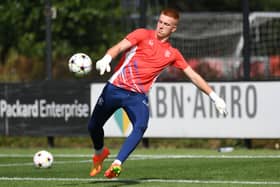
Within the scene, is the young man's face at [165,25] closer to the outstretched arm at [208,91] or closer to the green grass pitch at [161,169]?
the outstretched arm at [208,91]

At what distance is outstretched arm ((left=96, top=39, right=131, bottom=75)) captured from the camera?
13.0 m

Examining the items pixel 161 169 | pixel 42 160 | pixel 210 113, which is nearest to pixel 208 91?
pixel 161 169

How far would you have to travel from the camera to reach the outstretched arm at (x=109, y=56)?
1302 centimetres

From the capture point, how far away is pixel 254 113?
21141 millimetres

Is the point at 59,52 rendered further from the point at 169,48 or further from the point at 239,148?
the point at 169,48

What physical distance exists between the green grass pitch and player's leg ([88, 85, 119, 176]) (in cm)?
32

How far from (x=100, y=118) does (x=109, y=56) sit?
1.32 metres

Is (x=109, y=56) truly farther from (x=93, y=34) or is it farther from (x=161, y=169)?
(x=93, y=34)

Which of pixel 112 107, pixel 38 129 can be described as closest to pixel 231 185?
pixel 112 107

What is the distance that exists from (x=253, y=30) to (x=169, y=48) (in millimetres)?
23636

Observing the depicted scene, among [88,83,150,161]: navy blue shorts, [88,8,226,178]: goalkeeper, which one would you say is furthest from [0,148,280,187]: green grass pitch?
[88,8,226,178]: goalkeeper

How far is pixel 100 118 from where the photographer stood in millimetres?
14289

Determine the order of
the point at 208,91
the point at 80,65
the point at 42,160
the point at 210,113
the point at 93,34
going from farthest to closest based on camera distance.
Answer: the point at 93,34 < the point at 210,113 < the point at 42,160 < the point at 208,91 < the point at 80,65

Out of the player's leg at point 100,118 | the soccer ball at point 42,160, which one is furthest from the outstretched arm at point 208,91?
the soccer ball at point 42,160
